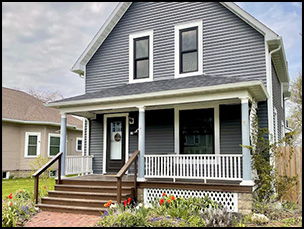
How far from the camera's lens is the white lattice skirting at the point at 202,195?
289 inches

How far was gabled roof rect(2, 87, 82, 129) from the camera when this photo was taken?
16188 mm

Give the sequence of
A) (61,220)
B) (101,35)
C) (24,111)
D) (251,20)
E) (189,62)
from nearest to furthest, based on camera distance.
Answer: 1. (61,220)
2. (251,20)
3. (189,62)
4. (101,35)
5. (24,111)

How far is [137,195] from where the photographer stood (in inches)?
327

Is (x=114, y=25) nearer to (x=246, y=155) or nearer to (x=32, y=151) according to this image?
(x=246, y=155)

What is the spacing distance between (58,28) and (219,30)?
816 cm

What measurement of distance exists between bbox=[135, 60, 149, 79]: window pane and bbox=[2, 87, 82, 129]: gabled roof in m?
8.37

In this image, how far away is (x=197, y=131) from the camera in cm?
947

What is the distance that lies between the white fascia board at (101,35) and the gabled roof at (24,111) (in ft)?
21.0

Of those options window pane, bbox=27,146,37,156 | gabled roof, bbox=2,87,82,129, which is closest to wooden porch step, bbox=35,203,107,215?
gabled roof, bbox=2,87,82,129

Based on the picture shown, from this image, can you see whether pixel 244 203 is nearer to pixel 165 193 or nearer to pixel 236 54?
pixel 165 193

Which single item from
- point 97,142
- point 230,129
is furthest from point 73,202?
point 230,129

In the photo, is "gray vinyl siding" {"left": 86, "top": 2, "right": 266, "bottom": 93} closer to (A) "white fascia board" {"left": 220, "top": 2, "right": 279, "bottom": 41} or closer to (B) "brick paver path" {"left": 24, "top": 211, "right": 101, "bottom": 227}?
(A) "white fascia board" {"left": 220, "top": 2, "right": 279, "bottom": 41}

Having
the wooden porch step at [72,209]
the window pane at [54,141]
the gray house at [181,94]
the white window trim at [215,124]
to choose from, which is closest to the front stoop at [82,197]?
the wooden porch step at [72,209]

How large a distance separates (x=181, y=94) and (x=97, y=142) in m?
4.56
